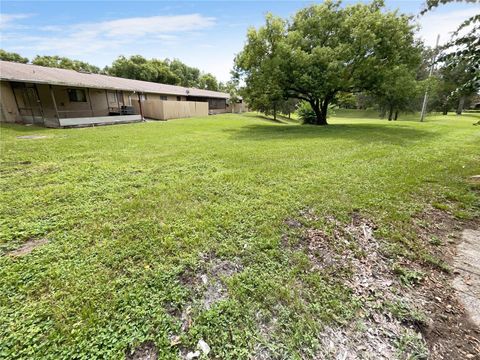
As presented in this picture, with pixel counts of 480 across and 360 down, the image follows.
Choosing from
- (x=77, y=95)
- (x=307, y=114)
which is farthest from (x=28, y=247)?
(x=307, y=114)

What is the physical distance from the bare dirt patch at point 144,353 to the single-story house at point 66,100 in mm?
15655

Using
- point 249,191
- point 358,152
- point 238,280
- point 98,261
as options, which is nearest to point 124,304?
point 98,261

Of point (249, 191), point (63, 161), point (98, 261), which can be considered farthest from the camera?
point (63, 161)

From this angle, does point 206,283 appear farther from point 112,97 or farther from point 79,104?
point 112,97

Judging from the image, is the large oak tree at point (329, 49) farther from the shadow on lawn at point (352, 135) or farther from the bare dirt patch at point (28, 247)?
the bare dirt patch at point (28, 247)

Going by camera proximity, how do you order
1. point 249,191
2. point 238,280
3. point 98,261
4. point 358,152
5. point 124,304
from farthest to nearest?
point 358,152 < point 249,191 < point 98,261 < point 238,280 < point 124,304

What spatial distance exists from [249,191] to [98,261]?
274cm

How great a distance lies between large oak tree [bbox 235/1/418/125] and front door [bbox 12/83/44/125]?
1332cm

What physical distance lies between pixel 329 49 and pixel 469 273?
13.5m

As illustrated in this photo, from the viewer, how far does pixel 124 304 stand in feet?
6.82

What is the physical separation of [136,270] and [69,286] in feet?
2.00

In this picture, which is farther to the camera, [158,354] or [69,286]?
[69,286]

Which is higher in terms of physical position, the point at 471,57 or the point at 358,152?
the point at 471,57

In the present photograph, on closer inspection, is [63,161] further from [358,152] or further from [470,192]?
[470,192]
